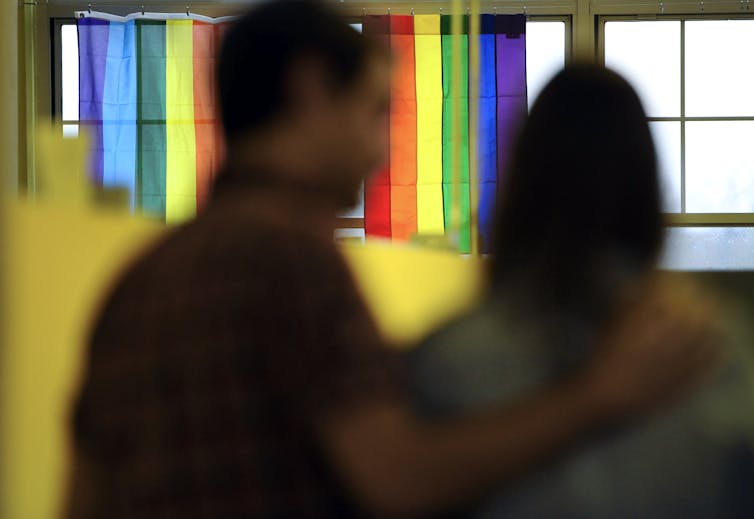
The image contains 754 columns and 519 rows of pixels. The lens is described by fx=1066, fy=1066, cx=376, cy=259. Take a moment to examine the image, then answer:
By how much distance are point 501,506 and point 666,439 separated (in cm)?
8

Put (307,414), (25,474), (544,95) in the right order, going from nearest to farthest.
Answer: (307,414) → (544,95) → (25,474)

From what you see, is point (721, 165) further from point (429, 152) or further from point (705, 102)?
point (429, 152)

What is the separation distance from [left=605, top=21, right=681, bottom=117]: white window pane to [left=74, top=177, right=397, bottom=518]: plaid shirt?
2.88 meters

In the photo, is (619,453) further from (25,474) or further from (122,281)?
(25,474)

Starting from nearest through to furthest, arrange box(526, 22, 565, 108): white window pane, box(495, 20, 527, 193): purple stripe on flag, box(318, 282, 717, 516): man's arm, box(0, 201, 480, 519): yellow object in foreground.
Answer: box(318, 282, 717, 516): man's arm, box(0, 201, 480, 519): yellow object in foreground, box(495, 20, 527, 193): purple stripe on flag, box(526, 22, 565, 108): white window pane

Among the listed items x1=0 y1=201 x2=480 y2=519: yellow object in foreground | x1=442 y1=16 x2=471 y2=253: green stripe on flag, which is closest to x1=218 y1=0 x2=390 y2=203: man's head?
x1=0 y1=201 x2=480 y2=519: yellow object in foreground

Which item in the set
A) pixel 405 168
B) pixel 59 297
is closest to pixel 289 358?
pixel 59 297

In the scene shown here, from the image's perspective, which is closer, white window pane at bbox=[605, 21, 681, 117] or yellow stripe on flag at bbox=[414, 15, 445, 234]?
yellow stripe on flag at bbox=[414, 15, 445, 234]

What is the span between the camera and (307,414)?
354 mm

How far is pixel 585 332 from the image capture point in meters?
0.41

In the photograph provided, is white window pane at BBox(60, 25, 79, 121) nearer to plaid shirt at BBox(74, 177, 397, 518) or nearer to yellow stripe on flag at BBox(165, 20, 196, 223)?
yellow stripe on flag at BBox(165, 20, 196, 223)

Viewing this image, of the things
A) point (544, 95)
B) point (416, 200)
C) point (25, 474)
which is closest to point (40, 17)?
point (416, 200)

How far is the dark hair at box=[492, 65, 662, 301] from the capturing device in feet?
1.43

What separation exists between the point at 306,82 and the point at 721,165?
291cm
